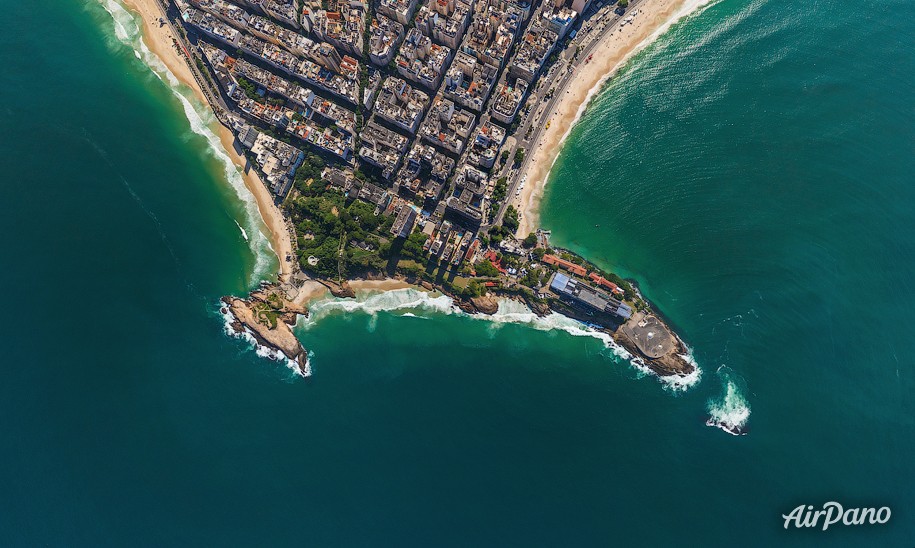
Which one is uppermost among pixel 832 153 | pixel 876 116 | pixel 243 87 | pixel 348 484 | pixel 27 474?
pixel 876 116

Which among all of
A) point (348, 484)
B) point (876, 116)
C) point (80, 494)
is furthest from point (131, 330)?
point (876, 116)

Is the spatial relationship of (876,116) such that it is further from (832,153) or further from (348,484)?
(348,484)

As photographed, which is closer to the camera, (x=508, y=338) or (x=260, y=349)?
(x=260, y=349)

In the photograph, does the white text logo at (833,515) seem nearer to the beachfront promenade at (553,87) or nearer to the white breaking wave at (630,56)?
the beachfront promenade at (553,87)

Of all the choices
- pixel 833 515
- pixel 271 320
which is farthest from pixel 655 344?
pixel 271 320

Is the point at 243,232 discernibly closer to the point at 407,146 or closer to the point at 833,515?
the point at 407,146

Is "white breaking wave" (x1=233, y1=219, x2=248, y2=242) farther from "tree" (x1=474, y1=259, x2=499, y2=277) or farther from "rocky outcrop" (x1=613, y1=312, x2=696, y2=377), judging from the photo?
"rocky outcrop" (x1=613, y1=312, x2=696, y2=377)
